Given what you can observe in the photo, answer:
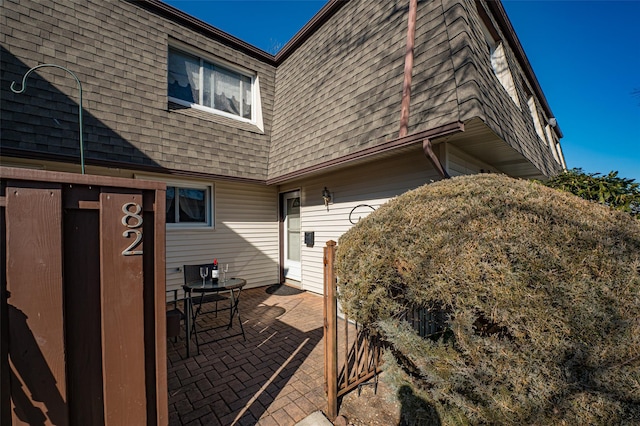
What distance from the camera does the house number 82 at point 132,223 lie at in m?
1.64

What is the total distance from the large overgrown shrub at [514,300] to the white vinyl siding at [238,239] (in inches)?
186

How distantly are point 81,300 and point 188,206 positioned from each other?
15.2 feet

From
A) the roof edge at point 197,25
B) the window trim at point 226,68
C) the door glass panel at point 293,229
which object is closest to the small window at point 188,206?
the window trim at point 226,68

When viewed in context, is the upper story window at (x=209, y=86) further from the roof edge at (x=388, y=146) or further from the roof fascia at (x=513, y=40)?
the roof fascia at (x=513, y=40)

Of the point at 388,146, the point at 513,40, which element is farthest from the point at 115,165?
the point at 513,40

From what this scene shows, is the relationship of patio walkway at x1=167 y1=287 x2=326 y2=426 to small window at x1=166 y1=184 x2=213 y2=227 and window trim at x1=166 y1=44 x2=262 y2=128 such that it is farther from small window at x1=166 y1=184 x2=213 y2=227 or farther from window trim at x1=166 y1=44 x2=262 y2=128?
window trim at x1=166 y1=44 x2=262 y2=128

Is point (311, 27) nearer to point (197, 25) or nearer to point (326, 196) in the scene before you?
point (197, 25)

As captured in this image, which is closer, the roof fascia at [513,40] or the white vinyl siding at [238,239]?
the roof fascia at [513,40]

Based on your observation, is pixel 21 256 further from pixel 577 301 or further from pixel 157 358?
pixel 577 301

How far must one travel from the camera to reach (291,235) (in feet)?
22.7

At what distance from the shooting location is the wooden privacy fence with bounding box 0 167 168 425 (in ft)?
4.44

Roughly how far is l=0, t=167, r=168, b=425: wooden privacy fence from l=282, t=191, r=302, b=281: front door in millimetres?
4875

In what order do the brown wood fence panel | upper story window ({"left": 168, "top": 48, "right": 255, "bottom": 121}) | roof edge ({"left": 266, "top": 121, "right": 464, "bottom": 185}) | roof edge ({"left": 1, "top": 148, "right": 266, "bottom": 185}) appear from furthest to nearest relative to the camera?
upper story window ({"left": 168, "top": 48, "right": 255, "bottom": 121}) < roof edge ({"left": 1, "top": 148, "right": 266, "bottom": 185}) < roof edge ({"left": 266, "top": 121, "right": 464, "bottom": 185}) < the brown wood fence panel

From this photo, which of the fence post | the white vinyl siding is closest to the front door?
the white vinyl siding
